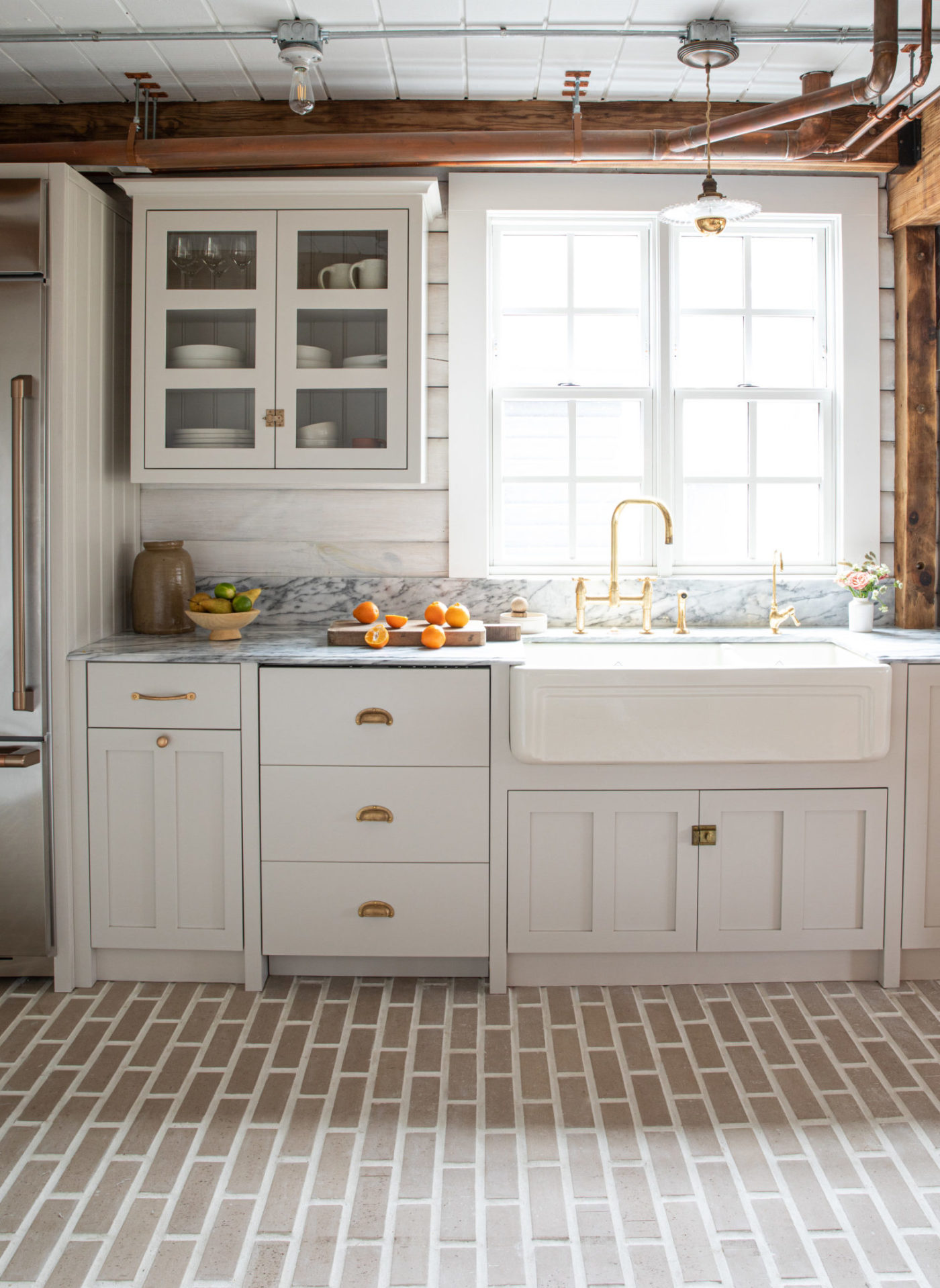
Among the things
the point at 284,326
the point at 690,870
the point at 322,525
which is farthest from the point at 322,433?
the point at 690,870

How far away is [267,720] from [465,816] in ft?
2.00

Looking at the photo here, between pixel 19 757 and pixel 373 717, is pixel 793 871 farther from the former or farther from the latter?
pixel 19 757

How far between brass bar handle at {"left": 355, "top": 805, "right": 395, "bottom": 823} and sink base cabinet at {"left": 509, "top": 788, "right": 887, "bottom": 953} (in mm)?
A: 335

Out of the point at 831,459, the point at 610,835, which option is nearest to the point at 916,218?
the point at 831,459

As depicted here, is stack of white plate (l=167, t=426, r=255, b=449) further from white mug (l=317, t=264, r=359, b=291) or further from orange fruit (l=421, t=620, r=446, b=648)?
orange fruit (l=421, t=620, r=446, b=648)

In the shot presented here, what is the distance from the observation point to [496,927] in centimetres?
284

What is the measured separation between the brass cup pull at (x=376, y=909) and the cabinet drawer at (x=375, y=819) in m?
0.12

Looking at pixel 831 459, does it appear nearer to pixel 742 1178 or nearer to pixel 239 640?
pixel 239 640

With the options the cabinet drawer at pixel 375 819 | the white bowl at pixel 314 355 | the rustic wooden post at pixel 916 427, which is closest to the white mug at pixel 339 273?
the white bowl at pixel 314 355


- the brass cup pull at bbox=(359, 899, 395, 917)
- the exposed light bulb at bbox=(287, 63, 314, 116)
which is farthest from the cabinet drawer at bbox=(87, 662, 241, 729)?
the exposed light bulb at bbox=(287, 63, 314, 116)

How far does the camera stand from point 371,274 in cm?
308

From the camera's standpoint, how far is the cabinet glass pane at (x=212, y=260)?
122 inches

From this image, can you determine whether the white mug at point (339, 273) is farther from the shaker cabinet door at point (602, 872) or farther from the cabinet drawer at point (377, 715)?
the shaker cabinet door at point (602, 872)

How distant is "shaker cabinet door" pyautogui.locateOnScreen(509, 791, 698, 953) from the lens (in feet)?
9.25
